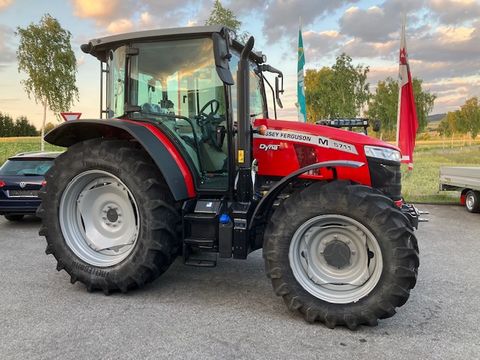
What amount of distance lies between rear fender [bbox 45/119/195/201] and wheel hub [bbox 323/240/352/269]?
1.37 m

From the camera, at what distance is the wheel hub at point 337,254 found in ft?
11.3

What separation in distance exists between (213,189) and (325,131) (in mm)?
1191

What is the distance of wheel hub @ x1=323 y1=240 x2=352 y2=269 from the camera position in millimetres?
3457

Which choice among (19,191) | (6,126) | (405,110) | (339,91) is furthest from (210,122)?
(6,126)

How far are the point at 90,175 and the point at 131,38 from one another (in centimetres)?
141

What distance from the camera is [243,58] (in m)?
3.55

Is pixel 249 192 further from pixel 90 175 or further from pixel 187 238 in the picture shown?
pixel 90 175

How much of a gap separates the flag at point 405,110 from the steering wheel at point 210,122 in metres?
6.31

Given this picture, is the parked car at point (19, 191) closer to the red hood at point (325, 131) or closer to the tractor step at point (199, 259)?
the tractor step at point (199, 259)

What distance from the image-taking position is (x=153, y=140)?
3879 mm

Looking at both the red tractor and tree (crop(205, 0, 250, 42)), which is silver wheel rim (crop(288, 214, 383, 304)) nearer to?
the red tractor

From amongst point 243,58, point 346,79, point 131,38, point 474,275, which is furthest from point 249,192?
point 346,79

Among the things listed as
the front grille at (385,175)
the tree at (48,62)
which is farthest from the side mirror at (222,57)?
the tree at (48,62)

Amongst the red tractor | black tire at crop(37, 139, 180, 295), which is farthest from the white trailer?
black tire at crop(37, 139, 180, 295)
